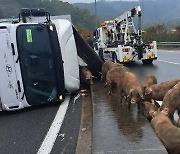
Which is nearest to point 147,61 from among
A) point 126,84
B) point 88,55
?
point 88,55

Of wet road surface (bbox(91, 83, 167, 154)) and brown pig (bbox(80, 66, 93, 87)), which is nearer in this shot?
wet road surface (bbox(91, 83, 167, 154))

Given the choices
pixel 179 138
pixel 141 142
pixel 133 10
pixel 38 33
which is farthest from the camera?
pixel 133 10

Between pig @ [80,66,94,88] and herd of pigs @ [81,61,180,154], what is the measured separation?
1385 millimetres

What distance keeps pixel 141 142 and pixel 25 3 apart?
2618 inches

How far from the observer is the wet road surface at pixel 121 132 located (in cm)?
493

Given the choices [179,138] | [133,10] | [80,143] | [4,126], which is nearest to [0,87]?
[4,126]

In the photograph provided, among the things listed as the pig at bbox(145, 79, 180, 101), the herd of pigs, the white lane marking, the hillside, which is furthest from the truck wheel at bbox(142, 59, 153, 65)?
the hillside

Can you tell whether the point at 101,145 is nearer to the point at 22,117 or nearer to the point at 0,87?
the point at 22,117

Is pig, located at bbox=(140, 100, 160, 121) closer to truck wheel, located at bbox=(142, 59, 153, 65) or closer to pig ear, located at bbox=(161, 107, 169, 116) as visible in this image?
pig ear, located at bbox=(161, 107, 169, 116)

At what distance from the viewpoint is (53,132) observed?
6.63 meters

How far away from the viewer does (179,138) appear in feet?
15.4

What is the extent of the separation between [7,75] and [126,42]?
13569 millimetres

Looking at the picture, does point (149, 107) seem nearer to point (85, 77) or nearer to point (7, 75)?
point (7, 75)

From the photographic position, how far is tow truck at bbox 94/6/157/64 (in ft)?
66.0
